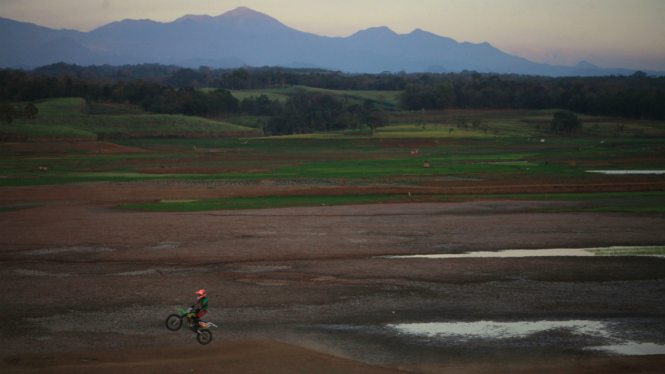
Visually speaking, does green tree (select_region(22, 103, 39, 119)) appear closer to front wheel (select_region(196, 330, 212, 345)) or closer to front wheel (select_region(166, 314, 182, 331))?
front wheel (select_region(166, 314, 182, 331))

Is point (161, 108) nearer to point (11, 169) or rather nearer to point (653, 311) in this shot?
point (11, 169)

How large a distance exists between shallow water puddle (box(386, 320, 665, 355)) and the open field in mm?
79

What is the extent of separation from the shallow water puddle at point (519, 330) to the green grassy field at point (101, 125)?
358ft

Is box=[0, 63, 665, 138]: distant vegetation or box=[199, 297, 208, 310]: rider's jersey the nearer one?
box=[199, 297, 208, 310]: rider's jersey

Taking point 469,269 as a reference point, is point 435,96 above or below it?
above

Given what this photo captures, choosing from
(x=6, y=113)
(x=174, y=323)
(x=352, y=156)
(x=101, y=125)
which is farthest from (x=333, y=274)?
(x=101, y=125)

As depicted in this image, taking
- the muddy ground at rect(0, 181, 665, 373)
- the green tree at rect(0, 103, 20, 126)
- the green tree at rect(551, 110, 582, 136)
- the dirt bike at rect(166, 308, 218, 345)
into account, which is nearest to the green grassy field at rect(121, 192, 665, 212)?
the muddy ground at rect(0, 181, 665, 373)

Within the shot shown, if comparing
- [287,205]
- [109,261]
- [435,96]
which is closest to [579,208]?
[287,205]

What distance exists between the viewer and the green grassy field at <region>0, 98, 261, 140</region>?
110 m

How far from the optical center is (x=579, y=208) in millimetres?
40312

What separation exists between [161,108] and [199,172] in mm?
101038

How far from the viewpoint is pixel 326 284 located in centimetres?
2256

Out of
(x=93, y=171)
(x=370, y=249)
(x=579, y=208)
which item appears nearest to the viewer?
(x=370, y=249)

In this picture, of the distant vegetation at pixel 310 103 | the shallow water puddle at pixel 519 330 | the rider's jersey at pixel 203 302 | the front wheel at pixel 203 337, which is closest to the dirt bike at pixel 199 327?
the front wheel at pixel 203 337
